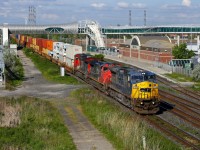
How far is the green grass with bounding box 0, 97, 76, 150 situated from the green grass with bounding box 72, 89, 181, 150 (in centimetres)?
216

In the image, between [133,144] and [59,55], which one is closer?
[133,144]

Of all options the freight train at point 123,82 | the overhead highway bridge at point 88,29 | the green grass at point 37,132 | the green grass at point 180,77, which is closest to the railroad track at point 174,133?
the freight train at point 123,82

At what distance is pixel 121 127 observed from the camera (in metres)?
21.1

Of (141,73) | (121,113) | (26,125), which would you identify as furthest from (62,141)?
(141,73)

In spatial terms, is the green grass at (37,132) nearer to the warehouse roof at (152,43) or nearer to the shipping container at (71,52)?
the shipping container at (71,52)

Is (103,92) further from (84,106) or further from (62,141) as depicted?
(62,141)

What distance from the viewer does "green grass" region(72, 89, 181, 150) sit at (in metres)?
18.3

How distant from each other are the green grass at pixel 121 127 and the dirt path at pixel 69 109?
0.52 metres

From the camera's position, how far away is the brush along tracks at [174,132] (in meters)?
19.7

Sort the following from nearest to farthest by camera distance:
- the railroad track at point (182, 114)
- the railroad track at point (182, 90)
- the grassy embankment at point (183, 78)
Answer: the railroad track at point (182, 114), the railroad track at point (182, 90), the grassy embankment at point (183, 78)

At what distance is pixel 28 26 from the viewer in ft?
411

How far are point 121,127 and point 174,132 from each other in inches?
135

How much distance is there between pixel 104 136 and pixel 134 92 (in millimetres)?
7184

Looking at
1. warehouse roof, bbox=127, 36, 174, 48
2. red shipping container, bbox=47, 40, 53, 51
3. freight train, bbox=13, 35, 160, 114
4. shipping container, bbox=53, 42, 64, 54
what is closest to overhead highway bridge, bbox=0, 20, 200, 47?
warehouse roof, bbox=127, 36, 174, 48
